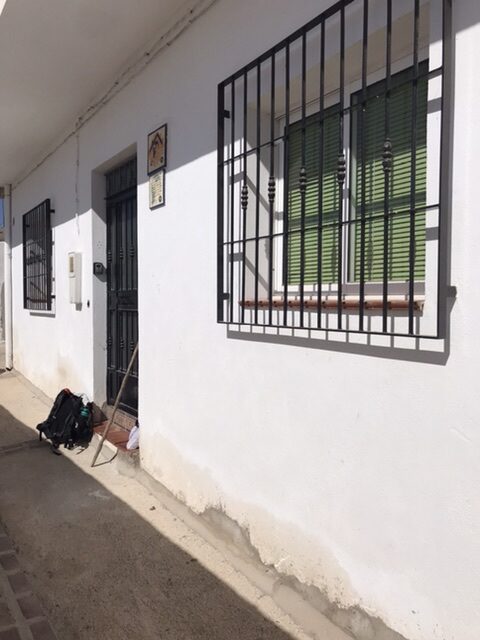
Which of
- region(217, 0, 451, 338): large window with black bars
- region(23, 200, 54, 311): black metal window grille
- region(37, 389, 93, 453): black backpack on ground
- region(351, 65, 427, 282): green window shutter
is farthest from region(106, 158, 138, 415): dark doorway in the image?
region(351, 65, 427, 282): green window shutter

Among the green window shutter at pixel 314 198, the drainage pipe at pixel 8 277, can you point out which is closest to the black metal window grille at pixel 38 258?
the drainage pipe at pixel 8 277

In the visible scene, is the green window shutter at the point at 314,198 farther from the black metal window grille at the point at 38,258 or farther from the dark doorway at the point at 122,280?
the black metal window grille at the point at 38,258

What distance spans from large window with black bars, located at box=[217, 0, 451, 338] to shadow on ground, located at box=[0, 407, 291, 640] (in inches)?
54.7

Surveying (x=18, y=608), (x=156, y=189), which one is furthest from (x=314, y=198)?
(x=18, y=608)

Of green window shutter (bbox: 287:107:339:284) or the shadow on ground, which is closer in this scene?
the shadow on ground

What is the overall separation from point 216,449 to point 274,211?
4.72 feet

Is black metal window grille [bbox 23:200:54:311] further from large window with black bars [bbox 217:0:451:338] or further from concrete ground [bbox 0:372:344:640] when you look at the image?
large window with black bars [bbox 217:0:451:338]

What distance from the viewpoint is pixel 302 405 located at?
2350 mm

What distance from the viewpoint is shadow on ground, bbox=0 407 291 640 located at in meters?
2.28

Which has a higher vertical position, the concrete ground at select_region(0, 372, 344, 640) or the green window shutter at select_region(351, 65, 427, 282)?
the green window shutter at select_region(351, 65, 427, 282)

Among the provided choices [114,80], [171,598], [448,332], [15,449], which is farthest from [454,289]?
[15,449]

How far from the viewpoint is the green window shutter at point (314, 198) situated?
2.41 metres

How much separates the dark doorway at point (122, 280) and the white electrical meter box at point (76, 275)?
0.38 metres

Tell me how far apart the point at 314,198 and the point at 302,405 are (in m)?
1.05
